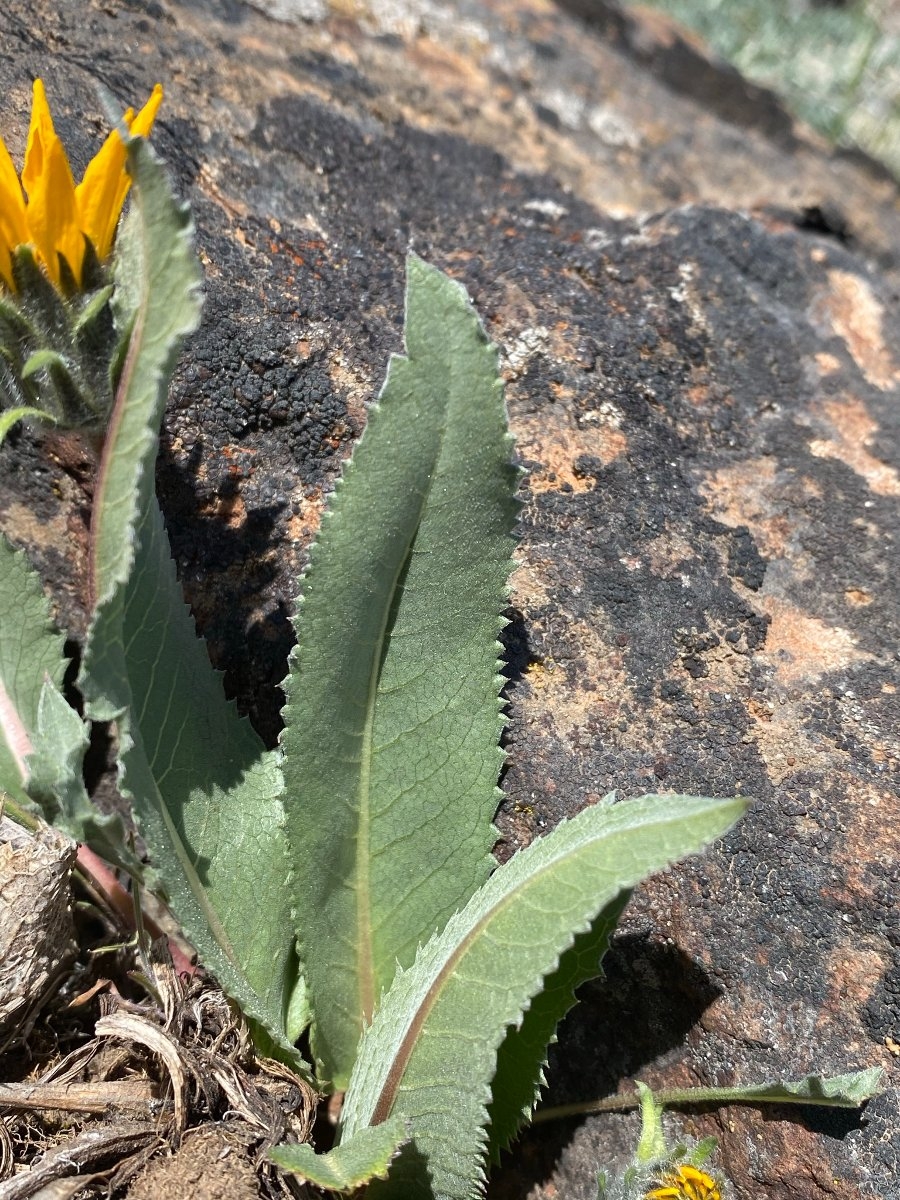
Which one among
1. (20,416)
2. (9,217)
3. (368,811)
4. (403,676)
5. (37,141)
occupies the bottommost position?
(368,811)

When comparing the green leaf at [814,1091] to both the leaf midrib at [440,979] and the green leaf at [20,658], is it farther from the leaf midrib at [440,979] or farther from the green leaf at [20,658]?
the green leaf at [20,658]

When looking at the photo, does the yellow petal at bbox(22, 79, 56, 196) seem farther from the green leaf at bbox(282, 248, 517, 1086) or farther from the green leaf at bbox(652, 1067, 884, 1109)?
the green leaf at bbox(652, 1067, 884, 1109)

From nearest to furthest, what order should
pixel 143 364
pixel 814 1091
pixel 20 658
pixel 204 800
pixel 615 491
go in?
pixel 143 364 < pixel 814 1091 < pixel 204 800 < pixel 20 658 < pixel 615 491

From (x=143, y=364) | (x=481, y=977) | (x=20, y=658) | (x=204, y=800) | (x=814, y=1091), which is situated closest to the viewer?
(x=143, y=364)

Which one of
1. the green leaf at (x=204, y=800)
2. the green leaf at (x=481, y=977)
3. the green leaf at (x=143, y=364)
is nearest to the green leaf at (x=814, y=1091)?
the green leaf at (x=481, y=977)

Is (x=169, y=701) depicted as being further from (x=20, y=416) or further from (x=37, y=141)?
(x=37, y=141)

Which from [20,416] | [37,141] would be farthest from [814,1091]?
[37,141]

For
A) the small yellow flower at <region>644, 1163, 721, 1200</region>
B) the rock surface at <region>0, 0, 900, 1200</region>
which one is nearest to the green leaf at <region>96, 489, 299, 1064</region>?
the rock surface at <region>0, 0, 900, 1200</region>

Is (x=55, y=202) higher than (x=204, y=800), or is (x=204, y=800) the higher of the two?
(x=55, y=202)
